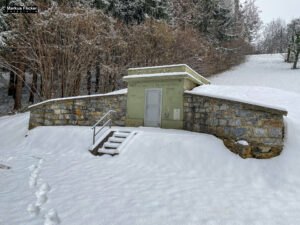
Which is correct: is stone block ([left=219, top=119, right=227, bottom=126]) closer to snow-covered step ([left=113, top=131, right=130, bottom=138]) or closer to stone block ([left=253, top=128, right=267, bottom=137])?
stone block ([left=253, top=128, right=267, bottom=137])

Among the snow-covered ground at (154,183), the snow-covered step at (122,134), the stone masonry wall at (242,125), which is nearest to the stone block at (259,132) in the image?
the stone masonry wall at (242,125)

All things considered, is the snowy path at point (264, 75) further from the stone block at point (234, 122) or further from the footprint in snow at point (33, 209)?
the footprint in snow at point (33, 209)

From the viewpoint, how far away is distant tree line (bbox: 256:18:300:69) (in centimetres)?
2506

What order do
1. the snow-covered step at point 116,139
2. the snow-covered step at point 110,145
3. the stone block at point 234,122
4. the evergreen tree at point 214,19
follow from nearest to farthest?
the stone block at point 234,122 < the snow-covered step at point 110,145 < the snow-covered step at point 116,139 < the evergreen tree at point 214,19

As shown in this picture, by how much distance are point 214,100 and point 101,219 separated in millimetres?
5288

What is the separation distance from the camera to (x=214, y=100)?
22.2ft

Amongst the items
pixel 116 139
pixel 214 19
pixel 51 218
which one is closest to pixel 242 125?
pixel 116 139

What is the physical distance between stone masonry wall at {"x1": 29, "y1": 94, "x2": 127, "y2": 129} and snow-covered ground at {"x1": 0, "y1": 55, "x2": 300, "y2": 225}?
160cm

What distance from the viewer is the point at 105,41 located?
48.7 feet

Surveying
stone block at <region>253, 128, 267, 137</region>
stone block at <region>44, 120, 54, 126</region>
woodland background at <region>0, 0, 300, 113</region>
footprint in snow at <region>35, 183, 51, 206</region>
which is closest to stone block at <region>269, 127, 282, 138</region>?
stone block at <region>253, 128, 267, 137</region>

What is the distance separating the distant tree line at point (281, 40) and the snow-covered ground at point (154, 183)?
22073 millimetres

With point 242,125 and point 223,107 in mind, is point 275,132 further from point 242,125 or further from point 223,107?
point 223,107

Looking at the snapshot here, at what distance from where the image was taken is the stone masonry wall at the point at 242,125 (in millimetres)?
5418

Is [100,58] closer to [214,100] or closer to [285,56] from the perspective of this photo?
[214,100]
